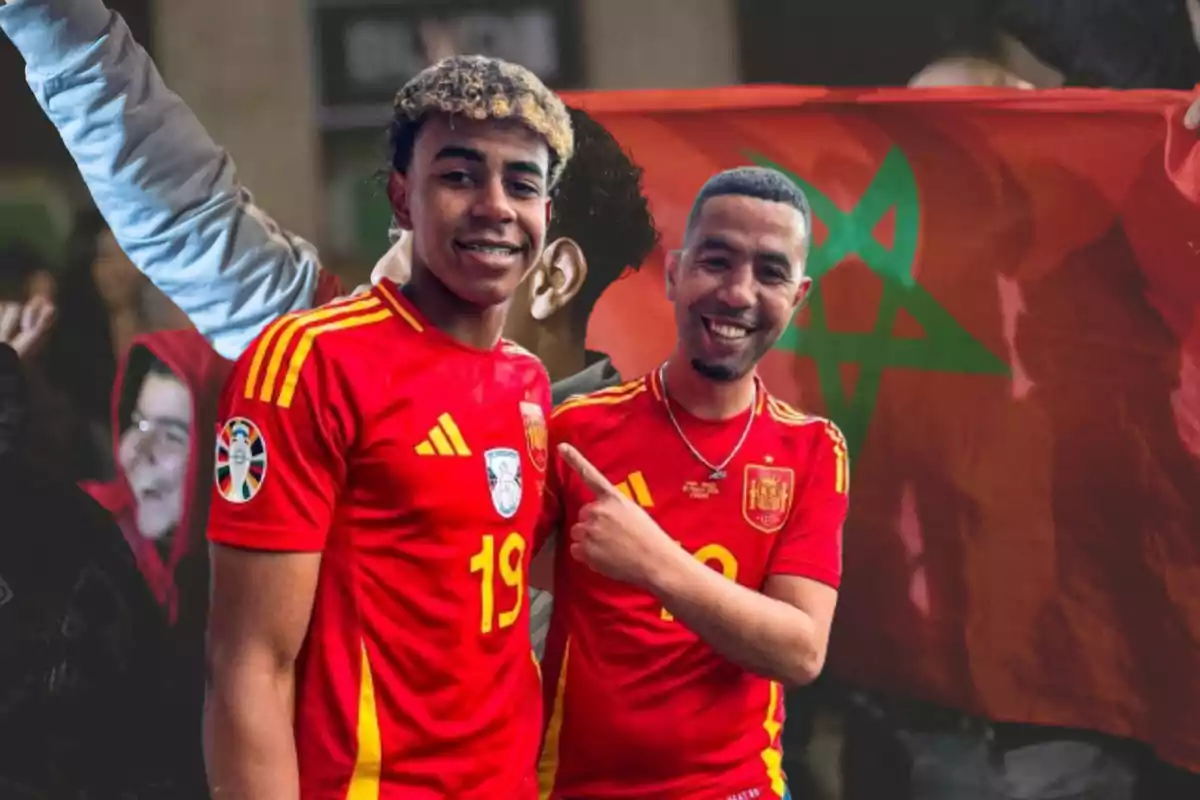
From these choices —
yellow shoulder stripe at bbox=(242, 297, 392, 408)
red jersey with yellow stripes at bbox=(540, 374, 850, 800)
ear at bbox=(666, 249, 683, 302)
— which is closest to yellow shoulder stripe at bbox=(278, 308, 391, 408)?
yellow shoulder stripe at bbox=(242, 297, 392, 408)

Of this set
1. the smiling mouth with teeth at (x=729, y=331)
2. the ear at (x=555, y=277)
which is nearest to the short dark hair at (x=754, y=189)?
the smiling mouth with teeth at (x=729, y=331)

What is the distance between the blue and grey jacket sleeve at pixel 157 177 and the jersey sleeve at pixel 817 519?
1156 millimetres

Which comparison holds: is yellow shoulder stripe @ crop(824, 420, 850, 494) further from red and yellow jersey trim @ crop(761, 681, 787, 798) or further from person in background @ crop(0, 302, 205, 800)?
person in background @ crop(0, 302, 205, 800)

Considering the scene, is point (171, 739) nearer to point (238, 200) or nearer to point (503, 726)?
point (238, 200)

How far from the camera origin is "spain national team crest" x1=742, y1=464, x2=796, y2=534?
127 centimetres

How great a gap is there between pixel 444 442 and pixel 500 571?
16 cm

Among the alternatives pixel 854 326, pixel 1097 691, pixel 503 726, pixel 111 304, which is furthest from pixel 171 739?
pixel 1097 691

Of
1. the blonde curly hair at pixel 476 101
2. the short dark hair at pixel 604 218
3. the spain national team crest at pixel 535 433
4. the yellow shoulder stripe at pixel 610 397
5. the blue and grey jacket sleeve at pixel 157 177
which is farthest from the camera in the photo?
the short dark hair at pixel 604 218

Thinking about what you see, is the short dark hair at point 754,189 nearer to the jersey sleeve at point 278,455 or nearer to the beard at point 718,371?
the beard at point 718,371

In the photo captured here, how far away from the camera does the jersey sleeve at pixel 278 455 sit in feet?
2.86

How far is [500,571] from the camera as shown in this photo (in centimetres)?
102

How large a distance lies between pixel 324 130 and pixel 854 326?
1.21 m

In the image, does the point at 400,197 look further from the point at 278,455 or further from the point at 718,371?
the point at 718,371

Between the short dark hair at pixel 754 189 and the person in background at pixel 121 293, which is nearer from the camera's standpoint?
the short dark hair at pixel 754 189
